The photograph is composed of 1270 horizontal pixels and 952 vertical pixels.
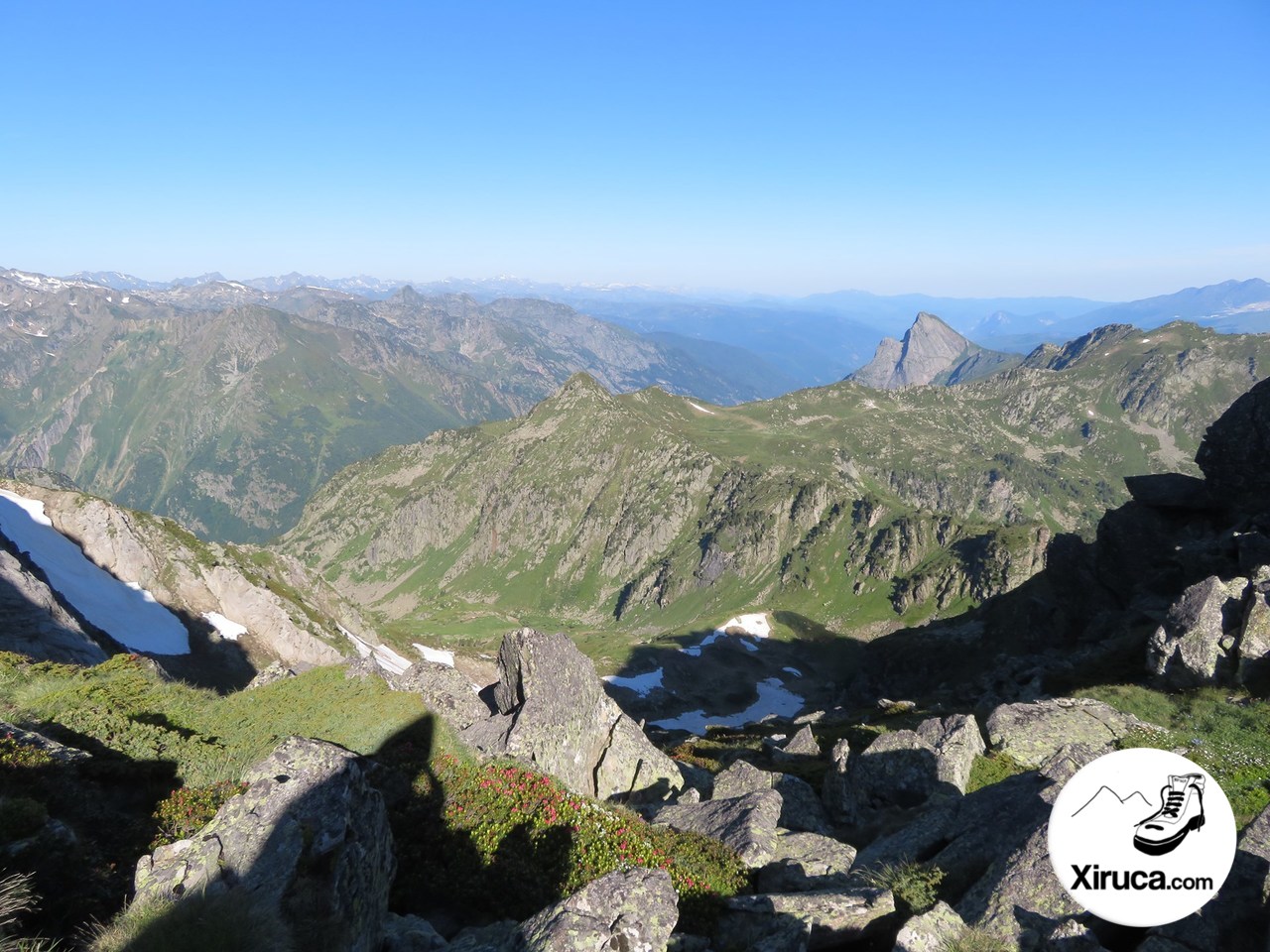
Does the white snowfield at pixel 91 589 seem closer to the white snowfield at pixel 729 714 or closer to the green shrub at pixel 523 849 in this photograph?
the green shrub at pixel 523 849

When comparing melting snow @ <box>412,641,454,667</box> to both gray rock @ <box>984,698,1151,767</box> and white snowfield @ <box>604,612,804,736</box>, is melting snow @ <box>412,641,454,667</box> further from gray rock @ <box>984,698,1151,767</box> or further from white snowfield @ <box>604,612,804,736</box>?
gray rock @ <box>984,698,1151,767</box>

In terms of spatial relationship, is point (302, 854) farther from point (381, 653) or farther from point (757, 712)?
point (757, 712)

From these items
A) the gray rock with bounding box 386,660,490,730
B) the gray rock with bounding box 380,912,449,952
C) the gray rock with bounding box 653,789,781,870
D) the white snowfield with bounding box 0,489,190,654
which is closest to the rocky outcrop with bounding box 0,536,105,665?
the white snowfield with bounding box 0,489,190,654

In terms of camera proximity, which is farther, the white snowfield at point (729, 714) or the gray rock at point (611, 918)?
the white snowfield at point (729, 714)

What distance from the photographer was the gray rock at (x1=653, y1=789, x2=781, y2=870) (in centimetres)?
1995

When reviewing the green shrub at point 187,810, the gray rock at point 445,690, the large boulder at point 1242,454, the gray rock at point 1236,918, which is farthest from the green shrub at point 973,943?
the large boulder at point 1242,454

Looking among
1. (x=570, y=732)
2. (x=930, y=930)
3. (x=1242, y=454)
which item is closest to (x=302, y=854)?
(x=930, y=930)

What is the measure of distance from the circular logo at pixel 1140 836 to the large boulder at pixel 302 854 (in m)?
13.9

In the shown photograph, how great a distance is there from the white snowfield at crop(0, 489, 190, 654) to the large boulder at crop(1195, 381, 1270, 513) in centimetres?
12641

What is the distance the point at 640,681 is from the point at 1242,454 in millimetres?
122463

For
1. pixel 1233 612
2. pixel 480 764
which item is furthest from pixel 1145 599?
pixel 480 764

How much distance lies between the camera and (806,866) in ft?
63.1

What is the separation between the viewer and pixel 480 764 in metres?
22.4

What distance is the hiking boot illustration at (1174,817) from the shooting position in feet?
36.8
